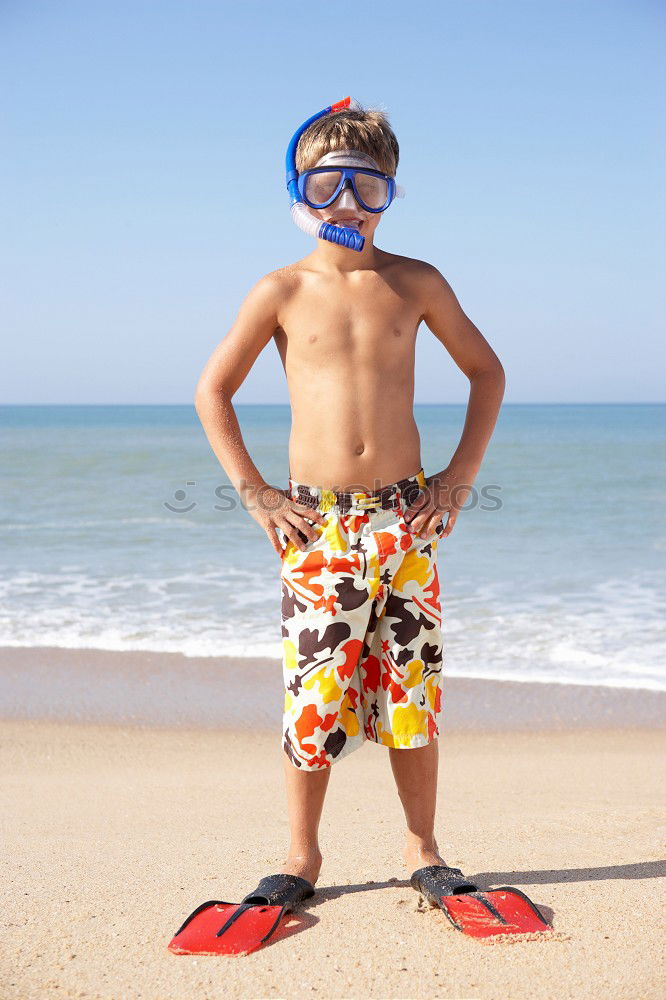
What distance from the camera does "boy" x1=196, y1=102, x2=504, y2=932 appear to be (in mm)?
2369

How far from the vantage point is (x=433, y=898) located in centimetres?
239

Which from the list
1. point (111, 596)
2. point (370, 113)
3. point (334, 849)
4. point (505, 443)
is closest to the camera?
point (370, 113)

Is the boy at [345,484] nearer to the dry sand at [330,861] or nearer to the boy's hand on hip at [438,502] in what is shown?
the boy's hand on hip at [438,502]

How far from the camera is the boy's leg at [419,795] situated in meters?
2.51

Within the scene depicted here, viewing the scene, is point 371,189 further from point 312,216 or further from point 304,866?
point 304,866

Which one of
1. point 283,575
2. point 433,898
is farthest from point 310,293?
point 433,898

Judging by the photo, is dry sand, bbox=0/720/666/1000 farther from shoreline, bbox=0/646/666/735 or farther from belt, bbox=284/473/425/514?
belt, bbox=284/473/425/514

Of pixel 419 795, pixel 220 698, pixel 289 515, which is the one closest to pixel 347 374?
pixel 289 515

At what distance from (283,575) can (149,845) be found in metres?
1.08

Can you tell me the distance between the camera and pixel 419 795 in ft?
8.30

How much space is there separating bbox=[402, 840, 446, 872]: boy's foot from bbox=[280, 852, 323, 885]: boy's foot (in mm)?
253

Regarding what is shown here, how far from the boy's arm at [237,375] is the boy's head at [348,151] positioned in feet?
0.83

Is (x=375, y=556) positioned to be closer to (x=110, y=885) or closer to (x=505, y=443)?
(x=110, y=885)

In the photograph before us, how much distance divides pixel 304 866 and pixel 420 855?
321mm
